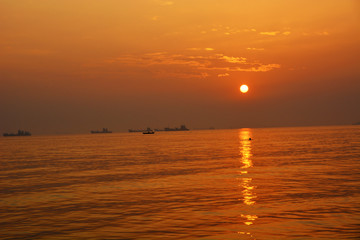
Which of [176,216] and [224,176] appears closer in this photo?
[176,216]

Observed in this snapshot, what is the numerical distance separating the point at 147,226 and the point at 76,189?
1892 centimetres

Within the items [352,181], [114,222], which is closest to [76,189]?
[114,222]

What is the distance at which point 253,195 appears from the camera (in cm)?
3581

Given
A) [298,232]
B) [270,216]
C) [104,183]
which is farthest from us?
[104,183]

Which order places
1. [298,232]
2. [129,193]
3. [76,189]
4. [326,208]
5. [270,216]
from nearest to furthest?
[298,232], [270,216], [326,208], [129,193], [76,189]

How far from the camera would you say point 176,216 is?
91.0 feet

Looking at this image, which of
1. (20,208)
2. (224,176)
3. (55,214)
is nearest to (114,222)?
(55,214)

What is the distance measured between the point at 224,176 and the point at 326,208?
2267 centimetres

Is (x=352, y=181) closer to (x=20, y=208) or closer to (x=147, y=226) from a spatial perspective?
(x=147, y=226)

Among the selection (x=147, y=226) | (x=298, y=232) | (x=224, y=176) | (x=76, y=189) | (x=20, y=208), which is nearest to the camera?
(x=298, y=232)

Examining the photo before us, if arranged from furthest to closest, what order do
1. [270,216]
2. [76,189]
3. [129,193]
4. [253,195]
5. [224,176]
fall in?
[224,176], [76,189], [129,193], [253,195], [270,216]

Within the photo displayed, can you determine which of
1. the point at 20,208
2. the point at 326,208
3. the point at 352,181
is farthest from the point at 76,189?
the point at 352,181

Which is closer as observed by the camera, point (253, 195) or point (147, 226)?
point (147, 226)

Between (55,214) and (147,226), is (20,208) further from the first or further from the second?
(147,226)
